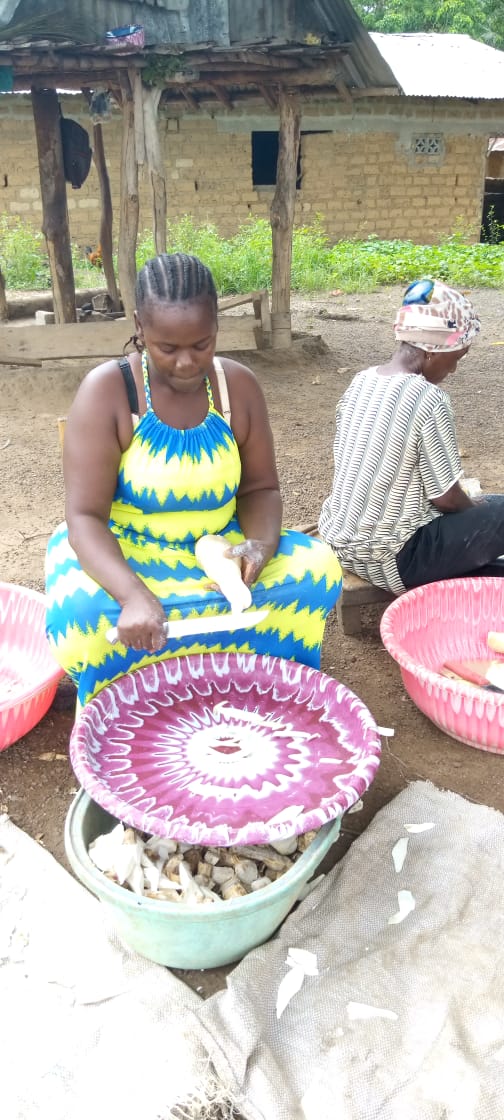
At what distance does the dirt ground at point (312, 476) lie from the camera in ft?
6.56

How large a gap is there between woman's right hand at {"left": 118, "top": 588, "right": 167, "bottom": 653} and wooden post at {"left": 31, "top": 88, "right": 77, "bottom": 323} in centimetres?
505

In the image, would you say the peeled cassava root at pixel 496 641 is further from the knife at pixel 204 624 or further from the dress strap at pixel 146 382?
the dress strap at pixel 146 382

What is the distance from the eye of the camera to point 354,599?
8.53ft

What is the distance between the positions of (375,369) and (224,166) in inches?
380

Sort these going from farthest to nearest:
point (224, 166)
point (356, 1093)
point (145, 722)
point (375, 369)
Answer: point (224, 166)
point (375, 369)
point (145, 722)
point (356, 1093)

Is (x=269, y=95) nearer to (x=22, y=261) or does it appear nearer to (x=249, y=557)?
(x=22, y=261)

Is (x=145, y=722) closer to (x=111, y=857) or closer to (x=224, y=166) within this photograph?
(x=111, y=857)

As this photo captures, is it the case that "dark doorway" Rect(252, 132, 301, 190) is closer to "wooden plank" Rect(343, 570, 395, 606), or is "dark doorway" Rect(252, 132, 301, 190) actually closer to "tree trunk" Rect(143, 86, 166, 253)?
"tree trunk" Rect(143, 86, 166, 253)

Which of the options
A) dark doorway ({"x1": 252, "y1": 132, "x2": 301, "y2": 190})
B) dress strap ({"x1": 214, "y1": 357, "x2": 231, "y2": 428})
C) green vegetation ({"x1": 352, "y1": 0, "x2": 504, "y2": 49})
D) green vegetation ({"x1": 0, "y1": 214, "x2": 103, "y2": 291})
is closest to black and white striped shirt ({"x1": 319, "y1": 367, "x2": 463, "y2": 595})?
dress strap ({"x1": 214, "y1": 357, "x2": 231, "y2": 428})

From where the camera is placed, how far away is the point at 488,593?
2439mm

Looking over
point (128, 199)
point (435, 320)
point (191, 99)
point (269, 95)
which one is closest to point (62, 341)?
point (128, 199)

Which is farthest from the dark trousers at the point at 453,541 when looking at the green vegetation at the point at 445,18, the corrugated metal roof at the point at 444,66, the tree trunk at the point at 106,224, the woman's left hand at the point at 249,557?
the green vegetation at the point at 445,18

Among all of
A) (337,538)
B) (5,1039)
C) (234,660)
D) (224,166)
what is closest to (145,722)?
(234,660)

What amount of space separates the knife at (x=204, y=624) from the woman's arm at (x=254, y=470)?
0.18 meters
